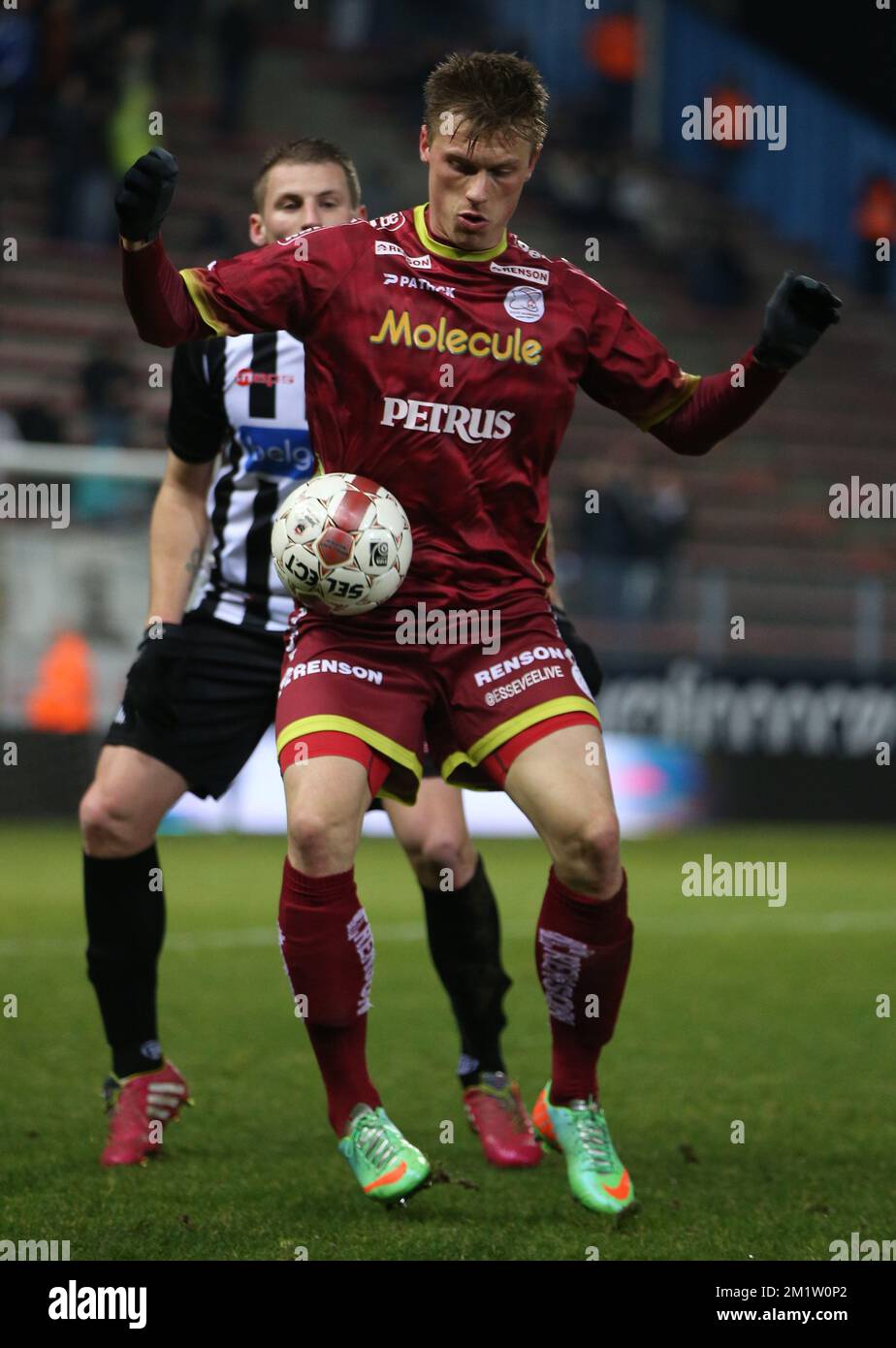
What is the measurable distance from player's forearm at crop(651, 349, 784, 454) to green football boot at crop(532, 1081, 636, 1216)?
1.42m

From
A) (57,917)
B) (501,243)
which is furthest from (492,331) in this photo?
(57,917)

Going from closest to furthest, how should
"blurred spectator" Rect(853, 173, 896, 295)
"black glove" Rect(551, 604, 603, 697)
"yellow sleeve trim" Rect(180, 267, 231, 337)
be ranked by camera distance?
"yellow sleeve trim" Rect(180, 267, 231, 337) < "black glove" Rect(551, 604, 603, 697) < "blurred spectator" Rect(853, 173, 896, 295)

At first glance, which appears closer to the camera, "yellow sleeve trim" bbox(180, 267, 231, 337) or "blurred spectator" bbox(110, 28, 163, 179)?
"yellow sleeve trim" bbox(180, 267, 231, 337)

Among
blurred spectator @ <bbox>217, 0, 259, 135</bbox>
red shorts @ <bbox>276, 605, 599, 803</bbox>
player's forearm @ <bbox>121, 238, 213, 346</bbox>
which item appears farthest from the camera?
blurred spectator @ <bbox>217, 0, 259, 135</bbox>

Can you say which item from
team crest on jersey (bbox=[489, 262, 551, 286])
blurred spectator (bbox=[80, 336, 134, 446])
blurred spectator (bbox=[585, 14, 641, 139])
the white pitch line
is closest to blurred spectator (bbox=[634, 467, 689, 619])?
blurred spectator (bbox=[80, 336, 134, 446])

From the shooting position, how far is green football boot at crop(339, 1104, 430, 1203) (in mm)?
3920

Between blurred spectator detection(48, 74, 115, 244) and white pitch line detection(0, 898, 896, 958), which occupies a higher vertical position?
blurred spectator detection(48, 74, 115, 244)

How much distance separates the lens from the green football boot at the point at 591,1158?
4035mm

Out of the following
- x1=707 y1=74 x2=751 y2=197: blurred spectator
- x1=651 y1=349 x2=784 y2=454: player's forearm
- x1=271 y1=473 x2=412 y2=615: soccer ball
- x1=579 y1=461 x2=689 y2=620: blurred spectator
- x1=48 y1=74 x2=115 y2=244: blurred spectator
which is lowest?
x1=271 y1=473 x2=412 y2=615: soccer ball

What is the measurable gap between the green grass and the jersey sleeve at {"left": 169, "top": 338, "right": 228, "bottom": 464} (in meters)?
1.66

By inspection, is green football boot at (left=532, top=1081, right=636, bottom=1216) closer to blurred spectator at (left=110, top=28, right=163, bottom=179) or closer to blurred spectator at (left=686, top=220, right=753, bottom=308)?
blurred spectator at (left=110, top=28, right=163, bottom=179)

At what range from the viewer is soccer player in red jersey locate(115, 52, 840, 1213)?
4.04 meters

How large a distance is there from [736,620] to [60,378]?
21.3ft

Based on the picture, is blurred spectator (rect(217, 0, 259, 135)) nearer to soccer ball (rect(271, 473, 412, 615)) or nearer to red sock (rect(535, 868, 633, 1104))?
soccer ball (rect(271, 473, 412, 615))
